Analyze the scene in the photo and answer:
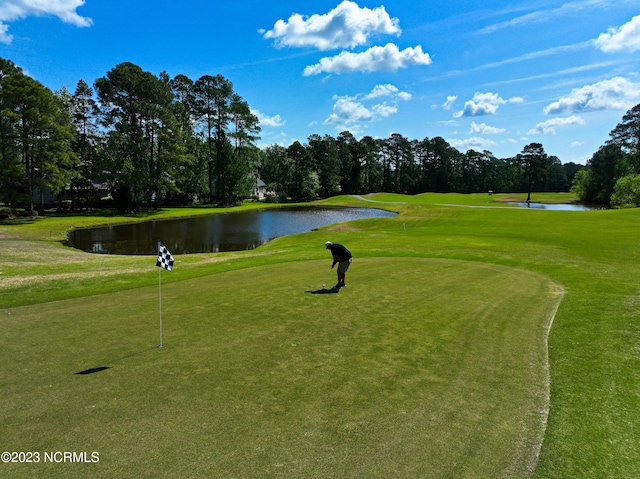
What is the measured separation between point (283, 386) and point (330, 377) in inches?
43.5

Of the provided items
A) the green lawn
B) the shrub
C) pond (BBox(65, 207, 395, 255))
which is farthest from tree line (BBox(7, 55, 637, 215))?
the green lawn

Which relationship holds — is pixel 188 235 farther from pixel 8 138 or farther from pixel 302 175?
pixel 302 175

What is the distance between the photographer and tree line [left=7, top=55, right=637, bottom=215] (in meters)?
58.0

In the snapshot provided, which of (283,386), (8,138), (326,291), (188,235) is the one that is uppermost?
(8,138)

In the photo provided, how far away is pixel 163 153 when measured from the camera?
76750 mm

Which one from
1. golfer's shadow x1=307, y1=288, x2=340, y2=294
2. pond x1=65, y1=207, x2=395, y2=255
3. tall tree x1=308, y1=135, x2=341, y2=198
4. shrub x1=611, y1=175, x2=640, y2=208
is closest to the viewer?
golfer's shadow x1=307, y1=288, x2=340, y2=294

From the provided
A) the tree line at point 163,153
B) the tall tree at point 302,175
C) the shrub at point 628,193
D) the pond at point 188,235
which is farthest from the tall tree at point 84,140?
the shrub at point 628,193

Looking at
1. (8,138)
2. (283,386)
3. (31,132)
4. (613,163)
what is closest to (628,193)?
(613,163)

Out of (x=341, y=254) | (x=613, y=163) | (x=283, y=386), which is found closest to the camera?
(x=283, y=386)

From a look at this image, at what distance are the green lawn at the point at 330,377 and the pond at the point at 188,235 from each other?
2328 cm

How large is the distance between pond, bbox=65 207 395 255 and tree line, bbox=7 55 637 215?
15.5 m

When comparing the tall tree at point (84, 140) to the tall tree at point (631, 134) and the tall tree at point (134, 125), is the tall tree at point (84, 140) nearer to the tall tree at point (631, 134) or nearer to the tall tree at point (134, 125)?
the tall tree at point (134, 125)

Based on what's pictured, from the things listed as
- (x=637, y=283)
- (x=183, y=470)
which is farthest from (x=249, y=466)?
(x=637, y=283)

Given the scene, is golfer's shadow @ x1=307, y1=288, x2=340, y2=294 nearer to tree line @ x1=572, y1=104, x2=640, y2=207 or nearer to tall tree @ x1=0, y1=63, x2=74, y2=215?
tall tree @ x1=0, y1=63, x2=74, y2=215
